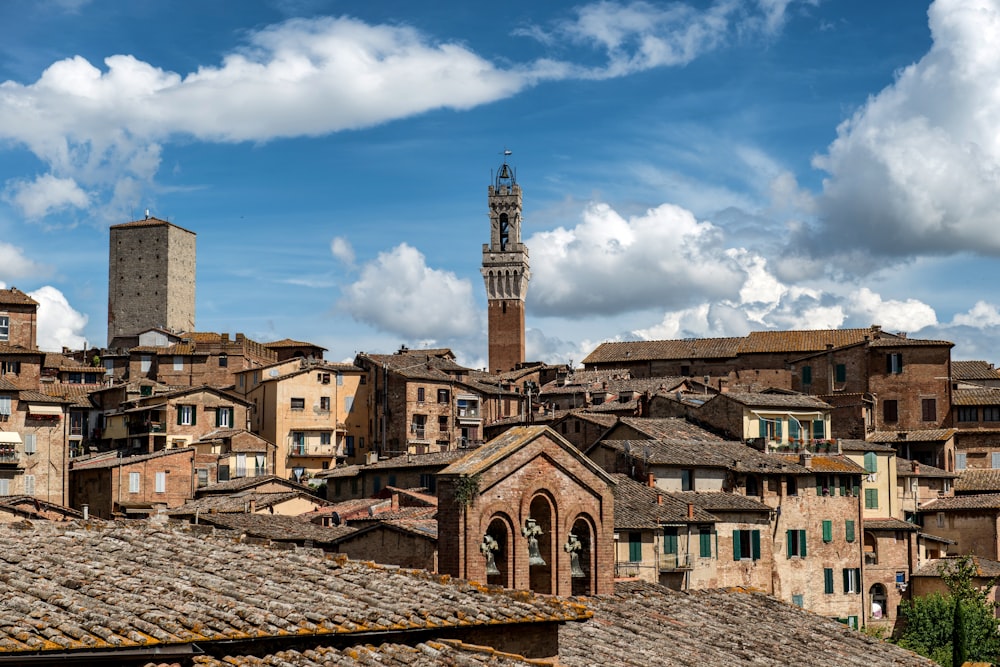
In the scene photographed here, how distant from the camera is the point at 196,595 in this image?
16609 mm

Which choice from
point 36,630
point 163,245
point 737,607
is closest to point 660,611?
point 737,607

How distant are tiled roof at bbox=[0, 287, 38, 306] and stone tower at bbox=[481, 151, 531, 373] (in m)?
55.6

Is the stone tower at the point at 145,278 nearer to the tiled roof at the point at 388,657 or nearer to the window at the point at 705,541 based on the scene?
the window at the point at 705,541

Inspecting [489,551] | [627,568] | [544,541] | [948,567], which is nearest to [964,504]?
[948,567]

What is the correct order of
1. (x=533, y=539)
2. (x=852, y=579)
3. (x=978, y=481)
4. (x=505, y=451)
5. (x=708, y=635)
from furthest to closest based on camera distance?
1. (x=978, y=481)
2. (x=852, y=579)
3. (x=708, y=635)
4. (x=533, y=539)
5. (x=505, y=451)

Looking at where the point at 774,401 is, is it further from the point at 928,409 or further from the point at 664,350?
the point at 664,350

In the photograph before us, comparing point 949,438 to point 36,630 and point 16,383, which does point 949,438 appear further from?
point 36,630

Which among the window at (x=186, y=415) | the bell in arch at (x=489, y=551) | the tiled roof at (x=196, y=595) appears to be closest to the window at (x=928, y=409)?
the window at (x=186, y=415)

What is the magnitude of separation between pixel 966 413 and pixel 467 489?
3034 inches

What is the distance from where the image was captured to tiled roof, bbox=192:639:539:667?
15777 mm

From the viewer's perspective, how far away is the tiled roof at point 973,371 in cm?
11344

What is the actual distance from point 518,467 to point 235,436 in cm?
6349

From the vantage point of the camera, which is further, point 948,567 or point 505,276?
point 505,276

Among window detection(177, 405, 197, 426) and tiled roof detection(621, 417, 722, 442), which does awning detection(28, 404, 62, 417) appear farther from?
tiled roof detection(621, 417, 722, 442)
